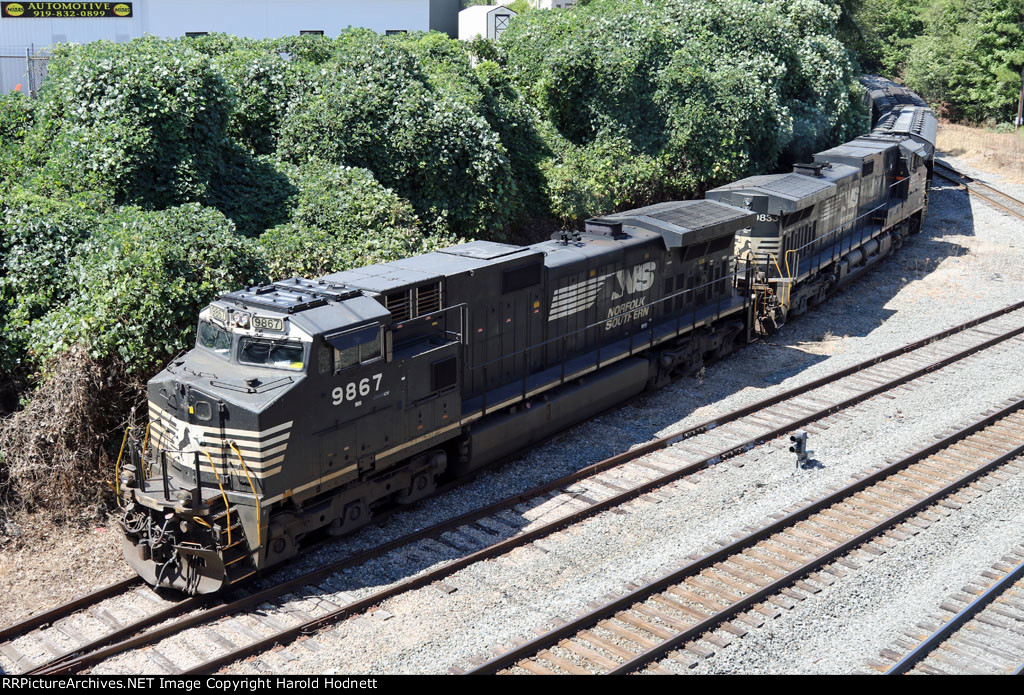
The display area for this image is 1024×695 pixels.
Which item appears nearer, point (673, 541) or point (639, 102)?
point (673, 541)

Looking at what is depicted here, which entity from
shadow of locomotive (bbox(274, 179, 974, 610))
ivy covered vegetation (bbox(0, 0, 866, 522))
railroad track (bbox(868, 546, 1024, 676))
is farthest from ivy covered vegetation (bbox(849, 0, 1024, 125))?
railroad track (bbox(868, 546, 1024, 676))

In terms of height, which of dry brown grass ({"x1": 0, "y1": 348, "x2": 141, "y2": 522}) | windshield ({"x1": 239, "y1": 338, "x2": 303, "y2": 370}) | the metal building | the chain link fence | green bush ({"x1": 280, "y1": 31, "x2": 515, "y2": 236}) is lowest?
dry brown grass ({"x1": 0, "y1": 348, "x2": 141, "y2": 522})

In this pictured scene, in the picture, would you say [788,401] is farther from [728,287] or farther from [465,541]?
[465,541]

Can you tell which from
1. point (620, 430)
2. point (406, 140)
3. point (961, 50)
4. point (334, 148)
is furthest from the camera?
point (961, 50)

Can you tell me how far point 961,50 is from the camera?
51.8 m

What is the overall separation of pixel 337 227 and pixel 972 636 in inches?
475

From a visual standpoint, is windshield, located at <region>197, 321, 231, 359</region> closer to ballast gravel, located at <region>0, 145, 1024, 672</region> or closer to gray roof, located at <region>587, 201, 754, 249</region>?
ballast gravel, located at <region>0, 145, 1024, 672</region>

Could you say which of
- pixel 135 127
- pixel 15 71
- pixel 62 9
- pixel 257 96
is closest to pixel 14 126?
pixel 135 127

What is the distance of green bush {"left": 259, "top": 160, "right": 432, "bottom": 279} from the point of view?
15562 mm

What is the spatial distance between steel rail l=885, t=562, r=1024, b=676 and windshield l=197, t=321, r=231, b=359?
26.1 feet

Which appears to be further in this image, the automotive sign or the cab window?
the automotive sign

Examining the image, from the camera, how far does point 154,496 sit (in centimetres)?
1046

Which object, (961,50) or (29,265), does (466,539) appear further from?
(961,50)

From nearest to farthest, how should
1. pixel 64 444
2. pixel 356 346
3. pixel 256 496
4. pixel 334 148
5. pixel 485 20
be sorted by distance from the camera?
1. pixel 256 496
2. pixel 356 346
3. pixel 64 444
4. pixel 334 148
5. pixel 485 20
